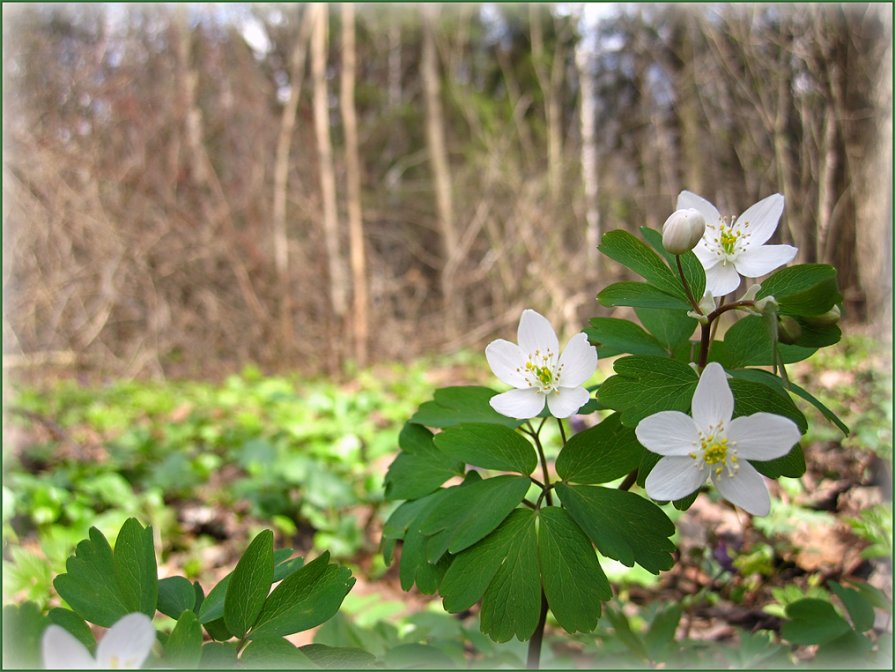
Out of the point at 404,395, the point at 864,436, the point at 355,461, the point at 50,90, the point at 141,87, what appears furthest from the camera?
the point at 141,87

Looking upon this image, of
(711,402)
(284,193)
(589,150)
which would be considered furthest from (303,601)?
(589,150)

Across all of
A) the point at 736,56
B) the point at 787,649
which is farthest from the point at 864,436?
the point at 736,56

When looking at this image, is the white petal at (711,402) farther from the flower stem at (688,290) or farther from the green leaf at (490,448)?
the green leaf at (490,448)

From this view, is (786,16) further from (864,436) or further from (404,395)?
(864,436)

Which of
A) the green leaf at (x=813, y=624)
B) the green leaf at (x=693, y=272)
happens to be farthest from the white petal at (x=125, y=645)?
the green leaf at (x=813, y=624)

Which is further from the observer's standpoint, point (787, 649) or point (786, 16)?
A: point (786, 16)

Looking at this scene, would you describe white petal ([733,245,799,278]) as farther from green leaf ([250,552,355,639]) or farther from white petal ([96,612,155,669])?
white petal ([96,612,155,669])
